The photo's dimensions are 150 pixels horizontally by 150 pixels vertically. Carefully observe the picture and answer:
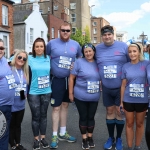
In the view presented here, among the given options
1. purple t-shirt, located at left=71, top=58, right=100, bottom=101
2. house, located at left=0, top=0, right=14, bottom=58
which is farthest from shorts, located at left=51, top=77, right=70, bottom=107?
house, located at left=0, top=0, right=14, bottom=58

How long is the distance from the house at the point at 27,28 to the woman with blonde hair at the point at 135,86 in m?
21.6

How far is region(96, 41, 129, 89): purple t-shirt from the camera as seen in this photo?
13.3ft

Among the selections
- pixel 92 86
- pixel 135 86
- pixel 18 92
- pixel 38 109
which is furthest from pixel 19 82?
pixel 135 86

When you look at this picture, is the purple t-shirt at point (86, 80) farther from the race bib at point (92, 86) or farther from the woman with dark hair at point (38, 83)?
the woman with dark hair at point (38, 83)

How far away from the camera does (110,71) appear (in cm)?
407

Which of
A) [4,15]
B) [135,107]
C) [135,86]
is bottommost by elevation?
[135,107]

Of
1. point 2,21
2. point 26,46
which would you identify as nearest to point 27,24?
point 26,46

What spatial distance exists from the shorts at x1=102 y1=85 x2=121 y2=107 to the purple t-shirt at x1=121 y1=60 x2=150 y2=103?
1.13 ft

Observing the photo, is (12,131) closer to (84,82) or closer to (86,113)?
(86,113)

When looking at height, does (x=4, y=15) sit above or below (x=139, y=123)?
above

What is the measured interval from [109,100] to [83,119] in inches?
22.4

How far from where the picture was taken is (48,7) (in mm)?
41094

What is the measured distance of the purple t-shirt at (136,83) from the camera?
3.68 metres

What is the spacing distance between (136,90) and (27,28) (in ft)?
73.4
